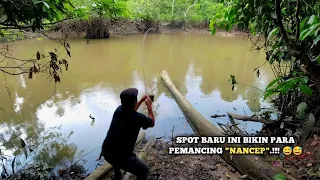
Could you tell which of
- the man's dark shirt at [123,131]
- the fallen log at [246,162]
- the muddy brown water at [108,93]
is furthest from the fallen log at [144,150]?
the fallen log at [246,162]

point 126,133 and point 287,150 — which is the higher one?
point 126,133

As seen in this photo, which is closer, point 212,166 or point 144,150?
point 212,166

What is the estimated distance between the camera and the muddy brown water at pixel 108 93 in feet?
15.5

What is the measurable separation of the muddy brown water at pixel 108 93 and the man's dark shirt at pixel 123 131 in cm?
134

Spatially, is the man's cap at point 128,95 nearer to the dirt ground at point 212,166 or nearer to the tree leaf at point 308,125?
the dirt ground at point 212,166

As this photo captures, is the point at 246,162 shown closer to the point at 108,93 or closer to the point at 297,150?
the point at 297,150

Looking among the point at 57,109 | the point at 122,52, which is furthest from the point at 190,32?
the point at 57,109

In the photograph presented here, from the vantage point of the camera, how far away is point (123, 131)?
2.57 metres

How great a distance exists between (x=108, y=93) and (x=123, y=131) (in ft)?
13.9

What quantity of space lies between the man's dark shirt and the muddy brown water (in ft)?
4.40

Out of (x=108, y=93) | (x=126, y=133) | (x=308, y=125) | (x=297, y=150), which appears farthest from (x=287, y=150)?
(x=108, y=93)

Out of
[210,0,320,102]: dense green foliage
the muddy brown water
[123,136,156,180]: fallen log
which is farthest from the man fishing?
the muddy brown water
